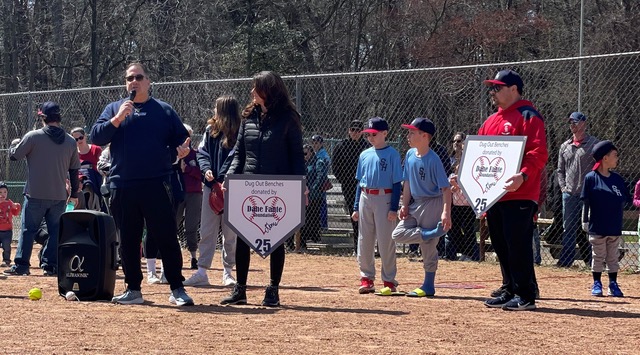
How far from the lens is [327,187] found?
1661 centimetres

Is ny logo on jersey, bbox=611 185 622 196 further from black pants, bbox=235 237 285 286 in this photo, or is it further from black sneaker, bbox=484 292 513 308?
black pants, bbox=235 237 285 286

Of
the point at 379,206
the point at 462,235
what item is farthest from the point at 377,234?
the point at 462,235

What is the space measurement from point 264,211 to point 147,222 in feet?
3.34

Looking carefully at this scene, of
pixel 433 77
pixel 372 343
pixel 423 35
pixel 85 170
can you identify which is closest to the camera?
pixel 372 343

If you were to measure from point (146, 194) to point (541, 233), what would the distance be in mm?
8576

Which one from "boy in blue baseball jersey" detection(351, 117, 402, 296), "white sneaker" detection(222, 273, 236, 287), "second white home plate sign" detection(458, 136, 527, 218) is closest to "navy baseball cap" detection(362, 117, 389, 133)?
"boy in blue baseball jersey" detection(351, 117, 402, 296)

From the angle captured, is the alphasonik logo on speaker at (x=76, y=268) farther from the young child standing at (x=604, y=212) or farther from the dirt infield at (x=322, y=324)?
the young child standing at (x=604, y=212)

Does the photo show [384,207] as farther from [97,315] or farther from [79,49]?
[79,49]

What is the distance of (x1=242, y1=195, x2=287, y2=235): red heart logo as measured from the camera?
9.38 m

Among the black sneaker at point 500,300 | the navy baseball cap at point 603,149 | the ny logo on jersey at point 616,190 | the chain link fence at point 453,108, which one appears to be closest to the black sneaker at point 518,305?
the black sneaker at point 500,300

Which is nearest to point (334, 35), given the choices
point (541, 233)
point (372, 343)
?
point (541, 233)

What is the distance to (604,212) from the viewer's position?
1127 cm

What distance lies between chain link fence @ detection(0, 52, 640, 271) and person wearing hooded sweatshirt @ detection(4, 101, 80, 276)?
3.58 metres

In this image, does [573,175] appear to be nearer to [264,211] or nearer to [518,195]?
[518,195]
